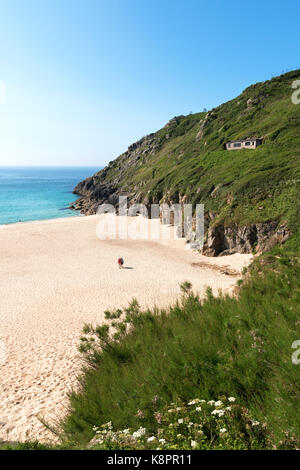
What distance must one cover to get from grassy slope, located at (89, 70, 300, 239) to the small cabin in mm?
1354

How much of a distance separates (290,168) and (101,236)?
2417cm

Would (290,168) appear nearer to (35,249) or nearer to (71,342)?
(71,342)

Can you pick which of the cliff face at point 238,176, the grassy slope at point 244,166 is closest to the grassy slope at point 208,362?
the cliff face at point 238,176

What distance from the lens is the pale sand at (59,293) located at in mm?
8266

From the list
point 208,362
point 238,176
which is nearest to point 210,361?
point 208,362

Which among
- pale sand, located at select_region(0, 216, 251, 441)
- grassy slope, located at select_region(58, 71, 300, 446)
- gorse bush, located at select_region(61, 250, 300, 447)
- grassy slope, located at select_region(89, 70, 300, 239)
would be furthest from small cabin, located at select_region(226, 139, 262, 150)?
gorse bush, located at select_region(61, 250, 300, 447)

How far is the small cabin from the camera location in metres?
38.2

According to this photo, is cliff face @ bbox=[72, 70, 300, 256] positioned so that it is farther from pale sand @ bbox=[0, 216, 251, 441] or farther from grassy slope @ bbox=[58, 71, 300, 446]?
grassy slope @ bbox=[58, 71, 300, 446]

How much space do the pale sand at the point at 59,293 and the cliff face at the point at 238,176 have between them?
3448 mm

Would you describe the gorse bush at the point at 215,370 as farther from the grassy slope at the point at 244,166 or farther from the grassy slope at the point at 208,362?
the grassy slope at the point at 244,166

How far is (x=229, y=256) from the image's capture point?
2327 centimetres

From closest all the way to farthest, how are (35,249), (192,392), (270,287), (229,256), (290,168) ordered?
(192,392) < (270,287) < (229,256) < (290,168) < (35,249)

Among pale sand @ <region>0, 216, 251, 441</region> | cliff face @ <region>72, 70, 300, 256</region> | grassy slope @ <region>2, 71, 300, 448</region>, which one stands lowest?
pale sand @ <region>0, 216, 251, 441</region>

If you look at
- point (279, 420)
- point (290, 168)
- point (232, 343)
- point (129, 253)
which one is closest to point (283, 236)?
point (290, 168)
